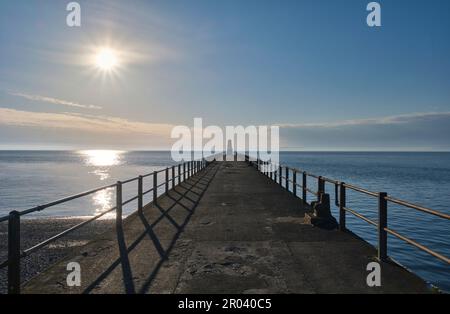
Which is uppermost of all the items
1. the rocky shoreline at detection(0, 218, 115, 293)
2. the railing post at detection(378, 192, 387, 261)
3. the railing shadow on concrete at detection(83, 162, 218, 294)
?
the railing post at detection(378, 192, 387, 261)

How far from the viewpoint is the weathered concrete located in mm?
4988

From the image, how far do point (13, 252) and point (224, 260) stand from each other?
3299 mm

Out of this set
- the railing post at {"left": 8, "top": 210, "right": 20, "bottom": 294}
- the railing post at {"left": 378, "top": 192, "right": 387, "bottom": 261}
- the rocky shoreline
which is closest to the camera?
the railing post at {"left": 8, "top": 210, "right": 20, "bottom": 294}

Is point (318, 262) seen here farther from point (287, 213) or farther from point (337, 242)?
point (287, 213)

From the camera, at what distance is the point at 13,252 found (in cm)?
451

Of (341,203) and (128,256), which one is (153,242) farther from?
(341,203)

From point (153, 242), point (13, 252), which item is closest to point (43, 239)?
point (153, 242)

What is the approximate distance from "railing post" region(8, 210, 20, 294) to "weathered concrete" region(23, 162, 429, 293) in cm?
39

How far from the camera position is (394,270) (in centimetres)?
573

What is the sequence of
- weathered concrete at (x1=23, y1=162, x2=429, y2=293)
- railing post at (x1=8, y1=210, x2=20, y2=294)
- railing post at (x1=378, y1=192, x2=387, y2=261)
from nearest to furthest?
railing post at (x1=8, y1=210, x2=20, y2=294) → weathered concrete at (x1=23, y1=162, x2=429, y2=293) → railing post at (x1=378, y1=192, x2=387, y2=261)

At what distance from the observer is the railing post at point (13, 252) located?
4469 mm

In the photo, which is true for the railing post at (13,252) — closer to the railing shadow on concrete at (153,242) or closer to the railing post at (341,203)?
the railing shadow on concrete at (153,242)

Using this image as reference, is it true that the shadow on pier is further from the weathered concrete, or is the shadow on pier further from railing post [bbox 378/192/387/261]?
railing post [bbox 378/192/387/261]

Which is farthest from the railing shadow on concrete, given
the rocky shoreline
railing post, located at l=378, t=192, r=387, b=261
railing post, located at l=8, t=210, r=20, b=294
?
railing post, located at l=378, t=192, r=387, b=261
